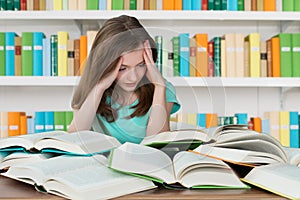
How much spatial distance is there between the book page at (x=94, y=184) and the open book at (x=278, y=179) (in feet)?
0.46

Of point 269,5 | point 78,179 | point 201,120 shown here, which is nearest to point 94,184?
point 78,179

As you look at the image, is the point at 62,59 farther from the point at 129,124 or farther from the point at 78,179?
the point at 78,179

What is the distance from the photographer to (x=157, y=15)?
2312 millimetres

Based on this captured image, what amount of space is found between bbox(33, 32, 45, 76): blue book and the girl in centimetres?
139

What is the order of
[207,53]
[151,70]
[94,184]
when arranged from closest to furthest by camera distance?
[94,184]
[151,70]
[207,53]

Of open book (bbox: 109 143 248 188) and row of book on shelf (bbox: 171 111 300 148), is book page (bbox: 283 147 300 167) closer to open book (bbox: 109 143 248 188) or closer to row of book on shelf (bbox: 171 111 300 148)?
open book (bbox: 109 143 248 188)

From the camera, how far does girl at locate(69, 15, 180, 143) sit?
82cm

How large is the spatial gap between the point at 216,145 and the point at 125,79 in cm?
Result: 18

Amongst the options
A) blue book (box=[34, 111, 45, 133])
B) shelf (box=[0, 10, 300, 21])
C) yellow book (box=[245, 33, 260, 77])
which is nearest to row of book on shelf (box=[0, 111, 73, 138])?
blue book (box=[34, 111, 45, 133])

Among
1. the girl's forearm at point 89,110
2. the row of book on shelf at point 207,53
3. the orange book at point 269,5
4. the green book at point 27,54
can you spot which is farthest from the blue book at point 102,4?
the girl's forearm at point 89,110

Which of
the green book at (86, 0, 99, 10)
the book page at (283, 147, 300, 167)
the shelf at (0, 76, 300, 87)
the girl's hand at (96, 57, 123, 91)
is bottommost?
the book page at (283, 147, 300, 167)

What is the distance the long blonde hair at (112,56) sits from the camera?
802 millimetres

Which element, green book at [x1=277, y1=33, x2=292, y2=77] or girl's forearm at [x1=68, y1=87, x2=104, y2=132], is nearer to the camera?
girl's forearm at [x1=68, y1=87, x2=104, y2=132]

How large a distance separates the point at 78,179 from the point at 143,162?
0.10 metres
